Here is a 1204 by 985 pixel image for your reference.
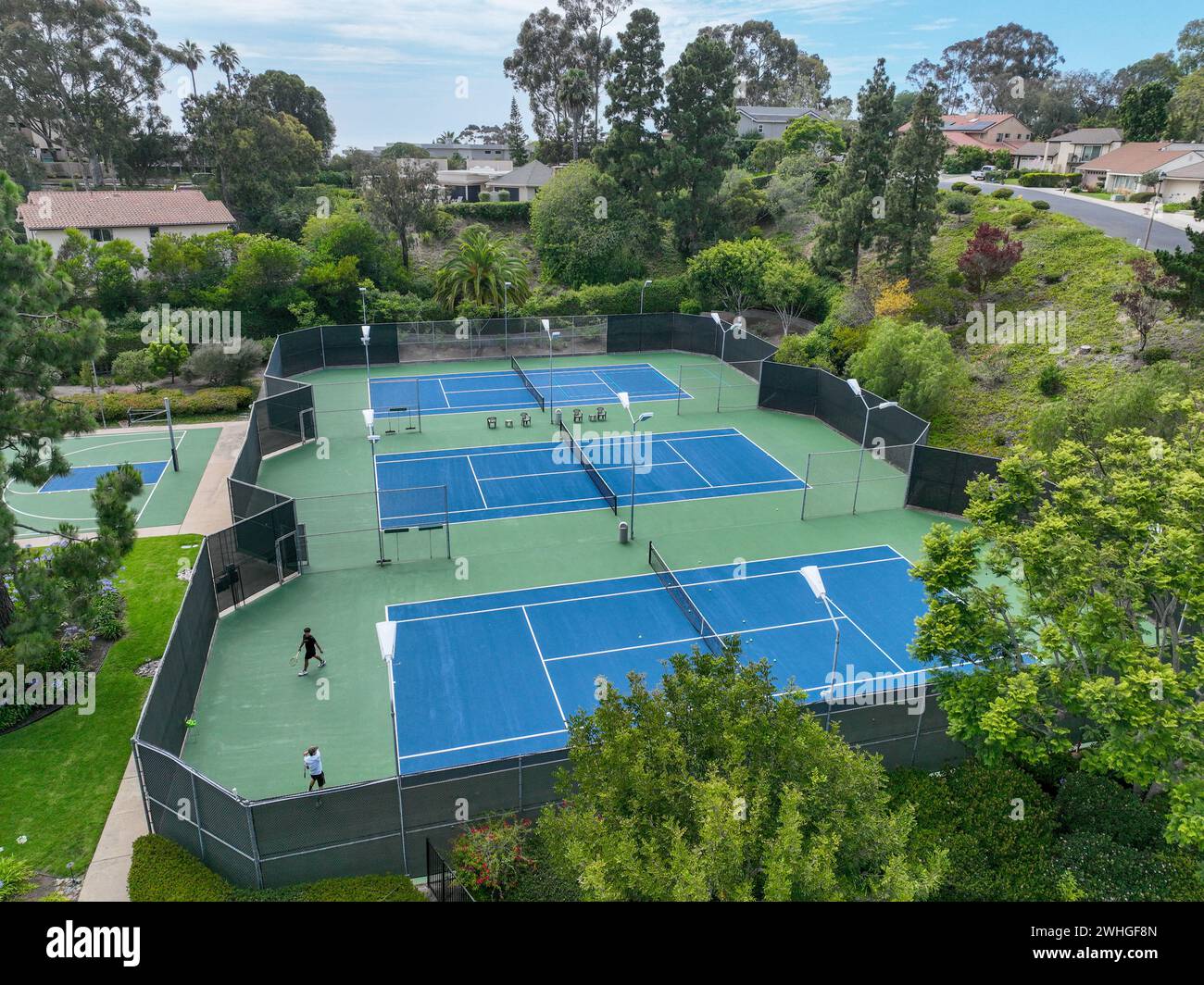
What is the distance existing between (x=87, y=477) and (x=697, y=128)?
4108 centimetres

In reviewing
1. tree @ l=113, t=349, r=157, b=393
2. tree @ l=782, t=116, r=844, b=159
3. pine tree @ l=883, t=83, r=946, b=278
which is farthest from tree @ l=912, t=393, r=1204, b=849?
tree @ l=782, t=116, r=844, b=159

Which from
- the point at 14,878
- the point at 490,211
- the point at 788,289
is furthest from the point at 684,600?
the point at 490,211

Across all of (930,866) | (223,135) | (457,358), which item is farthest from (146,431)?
(223,135)

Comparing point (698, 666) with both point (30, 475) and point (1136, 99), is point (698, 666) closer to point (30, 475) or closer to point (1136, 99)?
point (30, 475)

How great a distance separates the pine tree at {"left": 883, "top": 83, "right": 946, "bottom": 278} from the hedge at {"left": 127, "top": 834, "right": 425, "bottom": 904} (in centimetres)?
3937

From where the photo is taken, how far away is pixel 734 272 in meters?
48.2

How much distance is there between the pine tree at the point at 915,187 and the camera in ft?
132

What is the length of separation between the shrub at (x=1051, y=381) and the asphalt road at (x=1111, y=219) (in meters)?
10.2

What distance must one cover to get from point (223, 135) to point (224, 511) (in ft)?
156

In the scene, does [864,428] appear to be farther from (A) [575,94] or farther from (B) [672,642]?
(A) [575,94]

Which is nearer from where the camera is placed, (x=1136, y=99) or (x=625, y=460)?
(x=625, y=460)

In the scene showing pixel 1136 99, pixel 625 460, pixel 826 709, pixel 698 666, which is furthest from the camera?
pixel 1136 99

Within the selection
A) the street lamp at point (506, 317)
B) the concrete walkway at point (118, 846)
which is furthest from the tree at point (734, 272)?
the concrete walkway at point (118, 846)

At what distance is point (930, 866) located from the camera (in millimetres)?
10461
